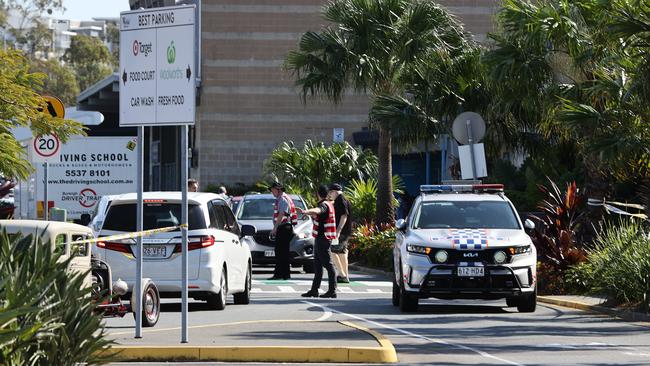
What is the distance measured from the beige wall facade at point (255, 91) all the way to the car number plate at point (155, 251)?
41.4 m

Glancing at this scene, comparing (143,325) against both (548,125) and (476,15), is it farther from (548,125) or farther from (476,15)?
(476,15)

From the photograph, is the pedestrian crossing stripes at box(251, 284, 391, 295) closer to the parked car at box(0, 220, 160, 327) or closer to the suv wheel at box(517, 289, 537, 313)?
the suv wheel at box(517, 289, 537, 313)

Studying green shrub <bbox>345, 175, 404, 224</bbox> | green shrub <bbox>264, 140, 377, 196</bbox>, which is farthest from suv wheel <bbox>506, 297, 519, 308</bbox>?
green shrub <bbox>264, 140, 377, 196</bbox>

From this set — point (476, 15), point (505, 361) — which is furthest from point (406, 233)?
point (476, 15)

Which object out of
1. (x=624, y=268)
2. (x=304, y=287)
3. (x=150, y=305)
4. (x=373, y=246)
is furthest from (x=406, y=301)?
(x=373, y=246)

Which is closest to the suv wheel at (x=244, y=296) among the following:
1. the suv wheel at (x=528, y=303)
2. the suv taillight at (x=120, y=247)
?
the suv taillight at (x=120, y=247)

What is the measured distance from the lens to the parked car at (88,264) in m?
13.3

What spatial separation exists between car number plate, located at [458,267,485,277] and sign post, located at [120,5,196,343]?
613 centimetres

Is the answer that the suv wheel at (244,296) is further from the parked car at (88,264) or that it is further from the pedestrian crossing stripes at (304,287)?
the parked car at (88,264)

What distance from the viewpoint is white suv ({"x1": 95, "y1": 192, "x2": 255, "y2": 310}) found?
18203 mm

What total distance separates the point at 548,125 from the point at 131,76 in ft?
49.2

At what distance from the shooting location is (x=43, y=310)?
8211mm

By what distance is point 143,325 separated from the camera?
15953mm

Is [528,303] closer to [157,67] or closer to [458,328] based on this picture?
[458,328]
